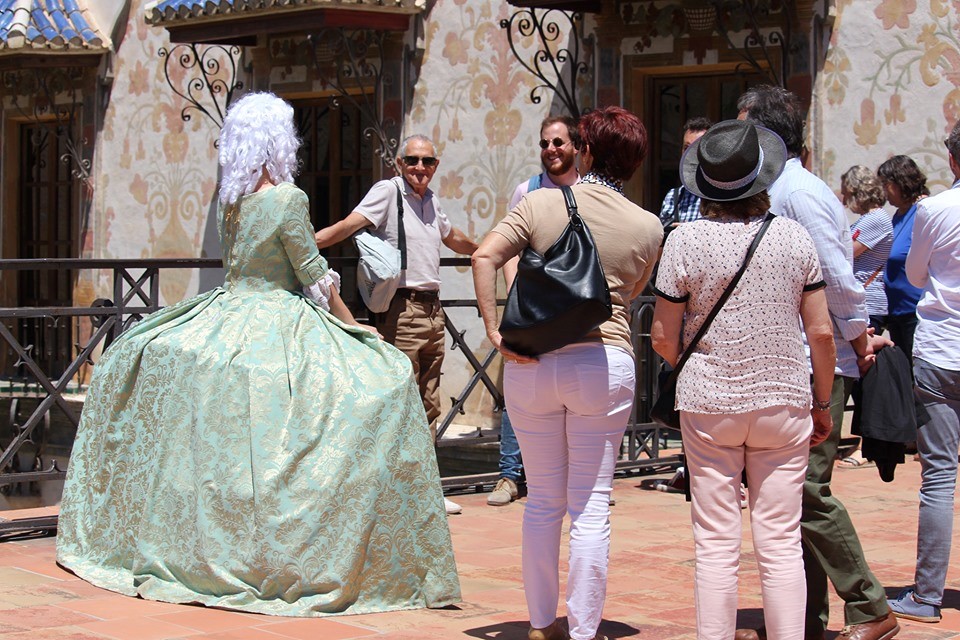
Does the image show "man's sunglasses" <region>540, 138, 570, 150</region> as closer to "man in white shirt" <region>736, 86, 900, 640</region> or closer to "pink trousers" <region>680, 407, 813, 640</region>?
"man in white shirt" <region>736, 86, 900, 640</region>

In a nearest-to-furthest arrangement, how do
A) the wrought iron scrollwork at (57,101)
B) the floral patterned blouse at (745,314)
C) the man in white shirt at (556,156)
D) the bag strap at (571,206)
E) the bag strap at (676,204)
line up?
the floral patterned blouse at (745,314) < the bag strap at (571,206) < the man in white shirt at (556,156) < the bag strap at (676,204) < the wrought iron scrollwork at (57,101)

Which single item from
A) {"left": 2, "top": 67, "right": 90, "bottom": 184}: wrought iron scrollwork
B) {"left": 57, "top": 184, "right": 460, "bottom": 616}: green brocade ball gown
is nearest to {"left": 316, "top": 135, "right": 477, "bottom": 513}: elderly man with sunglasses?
{"left": 57, "top": 184, "right": 460, "bottom": 616}: green brocade ball gown

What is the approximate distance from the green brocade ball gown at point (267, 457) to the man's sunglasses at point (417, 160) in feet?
5.50

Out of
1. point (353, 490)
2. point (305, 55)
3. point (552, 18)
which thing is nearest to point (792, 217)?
point (353, 490)

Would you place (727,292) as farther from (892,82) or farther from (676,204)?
(892,82)

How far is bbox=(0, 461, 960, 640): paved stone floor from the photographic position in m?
4.47

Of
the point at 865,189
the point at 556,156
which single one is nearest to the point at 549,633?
the point at 556,156

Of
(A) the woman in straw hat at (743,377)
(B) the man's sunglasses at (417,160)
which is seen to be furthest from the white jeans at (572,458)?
(B) the man's sunglasses at (417,160)

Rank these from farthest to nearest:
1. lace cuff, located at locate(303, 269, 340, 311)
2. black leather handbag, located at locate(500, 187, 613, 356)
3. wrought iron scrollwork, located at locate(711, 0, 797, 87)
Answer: wrought iron scrollwork, located at locate(711, 0, 797, 87) < lace cuff, located at locate(303, 269, 340, 311) < black leather handbag, located at locate(500, 187, 613, 356)

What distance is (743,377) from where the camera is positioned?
380cm

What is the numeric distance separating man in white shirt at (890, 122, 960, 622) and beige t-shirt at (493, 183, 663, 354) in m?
1.14

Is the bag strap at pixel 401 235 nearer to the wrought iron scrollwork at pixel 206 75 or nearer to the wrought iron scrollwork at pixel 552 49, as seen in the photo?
the wrought iron scrollwork at pixel 552 49

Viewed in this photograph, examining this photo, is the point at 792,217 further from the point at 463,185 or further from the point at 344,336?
the point at 463,185

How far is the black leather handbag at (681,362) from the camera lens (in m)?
3.82
